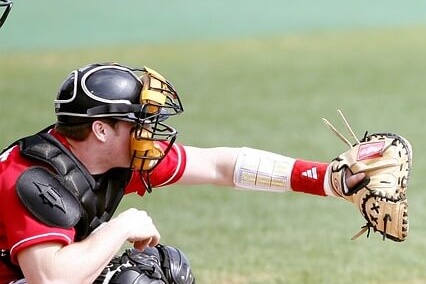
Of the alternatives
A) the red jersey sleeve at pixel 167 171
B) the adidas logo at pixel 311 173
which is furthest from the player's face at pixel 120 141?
the adidas logo at pixel 311 173

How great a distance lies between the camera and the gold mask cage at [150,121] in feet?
14.4

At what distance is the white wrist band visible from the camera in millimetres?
4977

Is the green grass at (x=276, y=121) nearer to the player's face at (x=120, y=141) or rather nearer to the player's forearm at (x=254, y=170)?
the player's forearm at (x=254, y=170)

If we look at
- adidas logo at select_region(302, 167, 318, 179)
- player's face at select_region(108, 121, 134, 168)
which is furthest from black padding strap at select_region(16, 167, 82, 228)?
adidas logo at select_region(302, 167, 318, 179)

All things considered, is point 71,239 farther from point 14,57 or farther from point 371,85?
point 14,57

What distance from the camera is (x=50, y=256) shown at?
13.5 feet

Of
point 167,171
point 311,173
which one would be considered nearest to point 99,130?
point 167,171

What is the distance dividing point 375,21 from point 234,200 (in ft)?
39.3

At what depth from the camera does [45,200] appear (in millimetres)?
4145

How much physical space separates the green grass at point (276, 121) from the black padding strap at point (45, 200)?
8.03ft

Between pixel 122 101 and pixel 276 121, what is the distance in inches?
289

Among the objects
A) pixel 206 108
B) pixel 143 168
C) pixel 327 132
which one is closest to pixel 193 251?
pixel 143 168

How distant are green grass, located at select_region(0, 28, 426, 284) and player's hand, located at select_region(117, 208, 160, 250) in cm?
213

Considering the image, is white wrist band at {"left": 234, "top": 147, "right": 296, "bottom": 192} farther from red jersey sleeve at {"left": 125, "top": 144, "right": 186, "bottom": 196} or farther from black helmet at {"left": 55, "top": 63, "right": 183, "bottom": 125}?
black helmet at {"left": 55, "top": 63, "right": 183, "bottom": 125}
